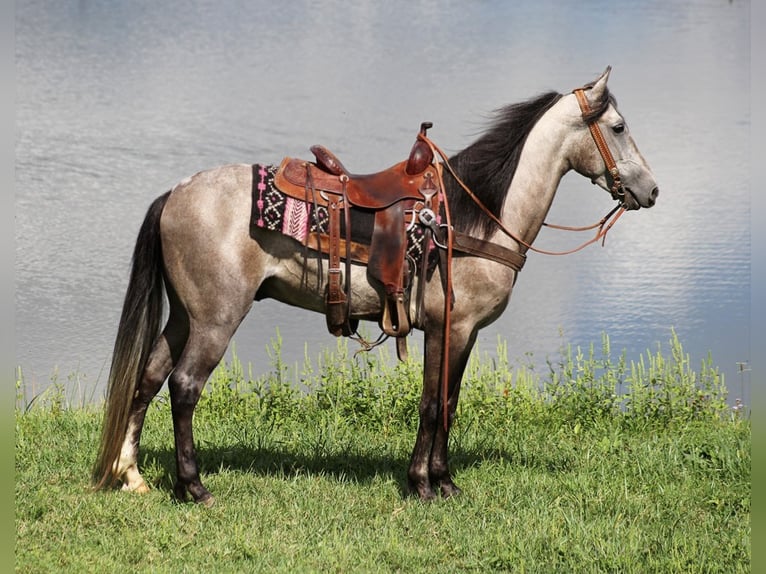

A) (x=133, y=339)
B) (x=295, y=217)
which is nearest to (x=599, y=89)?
(x=295, y=217)

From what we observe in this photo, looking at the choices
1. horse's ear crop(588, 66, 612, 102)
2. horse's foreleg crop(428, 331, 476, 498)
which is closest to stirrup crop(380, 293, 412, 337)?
horse's foreleg crop(428, 331, 476, 498)

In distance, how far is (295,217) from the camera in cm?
552

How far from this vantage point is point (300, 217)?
5.53 metres

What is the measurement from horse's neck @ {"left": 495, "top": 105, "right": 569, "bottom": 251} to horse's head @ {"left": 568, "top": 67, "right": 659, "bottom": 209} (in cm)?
13

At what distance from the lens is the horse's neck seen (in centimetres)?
582

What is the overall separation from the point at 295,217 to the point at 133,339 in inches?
51.9

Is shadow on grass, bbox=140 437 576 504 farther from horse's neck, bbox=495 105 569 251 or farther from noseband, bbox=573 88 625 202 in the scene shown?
noseband, bbox=573 88 625 202

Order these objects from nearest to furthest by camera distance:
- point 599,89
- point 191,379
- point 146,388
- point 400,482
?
point 191,379
point 599,89
point 146,388
point 400,482

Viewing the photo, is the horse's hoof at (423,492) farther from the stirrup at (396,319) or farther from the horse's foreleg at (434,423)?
the stirrup at (396,319)

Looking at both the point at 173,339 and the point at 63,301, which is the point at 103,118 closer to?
the point at 63,301

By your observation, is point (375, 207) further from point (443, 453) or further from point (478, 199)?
point (443, 453)

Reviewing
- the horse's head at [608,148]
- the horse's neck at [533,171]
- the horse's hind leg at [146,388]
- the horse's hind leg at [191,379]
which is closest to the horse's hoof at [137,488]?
the horse's hind leg at [146,388]

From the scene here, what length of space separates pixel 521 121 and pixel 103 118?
497 inches

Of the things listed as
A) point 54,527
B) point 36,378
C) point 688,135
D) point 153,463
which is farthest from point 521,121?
point 688,135
